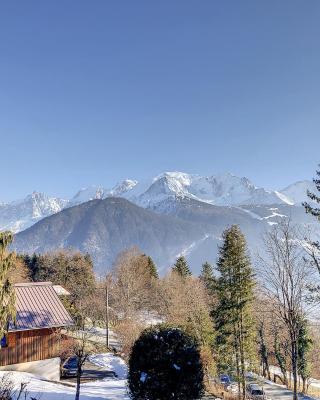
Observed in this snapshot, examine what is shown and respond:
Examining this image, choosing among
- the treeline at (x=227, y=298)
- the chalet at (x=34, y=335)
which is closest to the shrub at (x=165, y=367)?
the treeline at (x=227, y=298)

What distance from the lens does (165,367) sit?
51.8ft

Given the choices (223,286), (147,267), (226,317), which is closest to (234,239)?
(223,286)

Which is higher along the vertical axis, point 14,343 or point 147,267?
point 147,267

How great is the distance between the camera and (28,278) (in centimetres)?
7369

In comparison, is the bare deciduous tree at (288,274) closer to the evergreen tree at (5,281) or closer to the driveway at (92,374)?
the evergreen tree at (5,281)

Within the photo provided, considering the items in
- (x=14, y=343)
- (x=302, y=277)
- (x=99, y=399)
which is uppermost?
(x=302, y=277)

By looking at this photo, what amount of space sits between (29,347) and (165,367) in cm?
1630

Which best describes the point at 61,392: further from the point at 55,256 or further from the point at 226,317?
the point at 55,256

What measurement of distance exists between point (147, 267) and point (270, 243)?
63736 millimetres

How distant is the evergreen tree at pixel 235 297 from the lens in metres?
32.0

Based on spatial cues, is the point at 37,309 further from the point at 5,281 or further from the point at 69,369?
the point at 5,281

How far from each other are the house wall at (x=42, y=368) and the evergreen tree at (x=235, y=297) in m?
13.3

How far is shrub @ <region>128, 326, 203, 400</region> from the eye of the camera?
15.7 metres

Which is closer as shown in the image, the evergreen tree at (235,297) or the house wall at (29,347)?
the house wall at (29,347)
